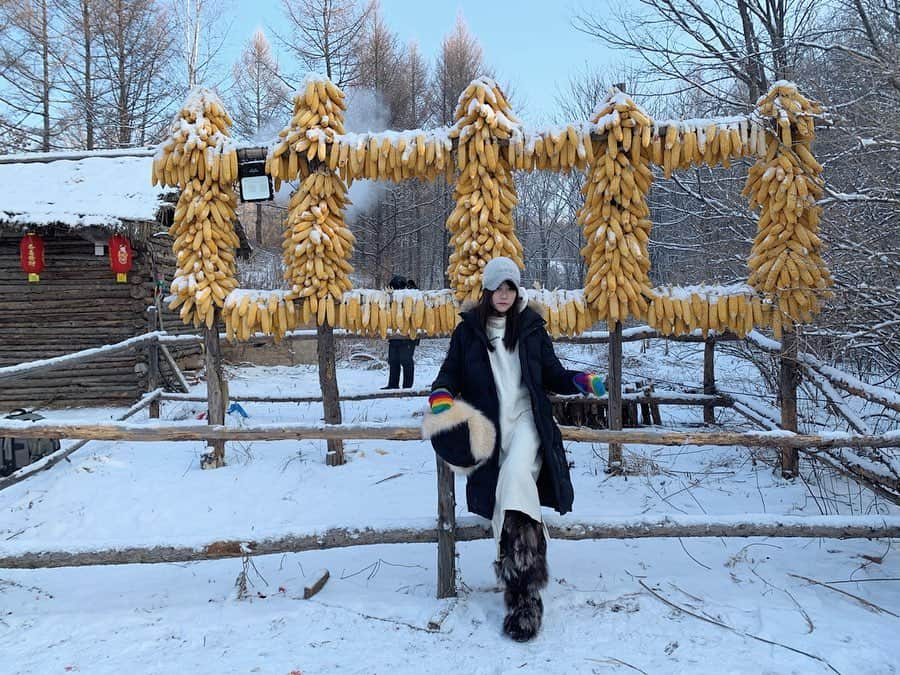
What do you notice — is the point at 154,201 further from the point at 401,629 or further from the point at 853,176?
the point at 853,176

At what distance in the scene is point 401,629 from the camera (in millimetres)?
2988

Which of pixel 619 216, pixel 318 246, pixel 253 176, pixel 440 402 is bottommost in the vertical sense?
pixel 440 402

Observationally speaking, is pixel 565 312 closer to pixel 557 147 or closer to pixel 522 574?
pixel 557 147

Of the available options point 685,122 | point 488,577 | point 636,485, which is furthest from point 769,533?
point 685,122

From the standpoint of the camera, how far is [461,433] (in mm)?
2920

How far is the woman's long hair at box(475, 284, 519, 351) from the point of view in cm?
313

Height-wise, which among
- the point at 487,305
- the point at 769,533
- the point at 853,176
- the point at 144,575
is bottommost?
the point at 144,575

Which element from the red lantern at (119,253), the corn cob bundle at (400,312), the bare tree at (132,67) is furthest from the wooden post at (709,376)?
the bare tree at (132,67)

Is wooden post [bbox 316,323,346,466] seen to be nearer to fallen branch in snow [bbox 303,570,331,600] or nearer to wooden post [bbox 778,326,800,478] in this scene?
fallen branch in snow [bbox 303,570,331,600]

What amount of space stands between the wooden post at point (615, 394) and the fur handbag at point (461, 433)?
258cm

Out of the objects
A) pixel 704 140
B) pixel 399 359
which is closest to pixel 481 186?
pixel 704 140

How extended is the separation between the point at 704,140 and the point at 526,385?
316 centimetres

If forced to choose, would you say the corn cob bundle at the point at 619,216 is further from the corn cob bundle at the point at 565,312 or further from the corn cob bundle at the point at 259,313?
the corn cob bundle at the point at 259,313

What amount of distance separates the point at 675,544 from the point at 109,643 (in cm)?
331
